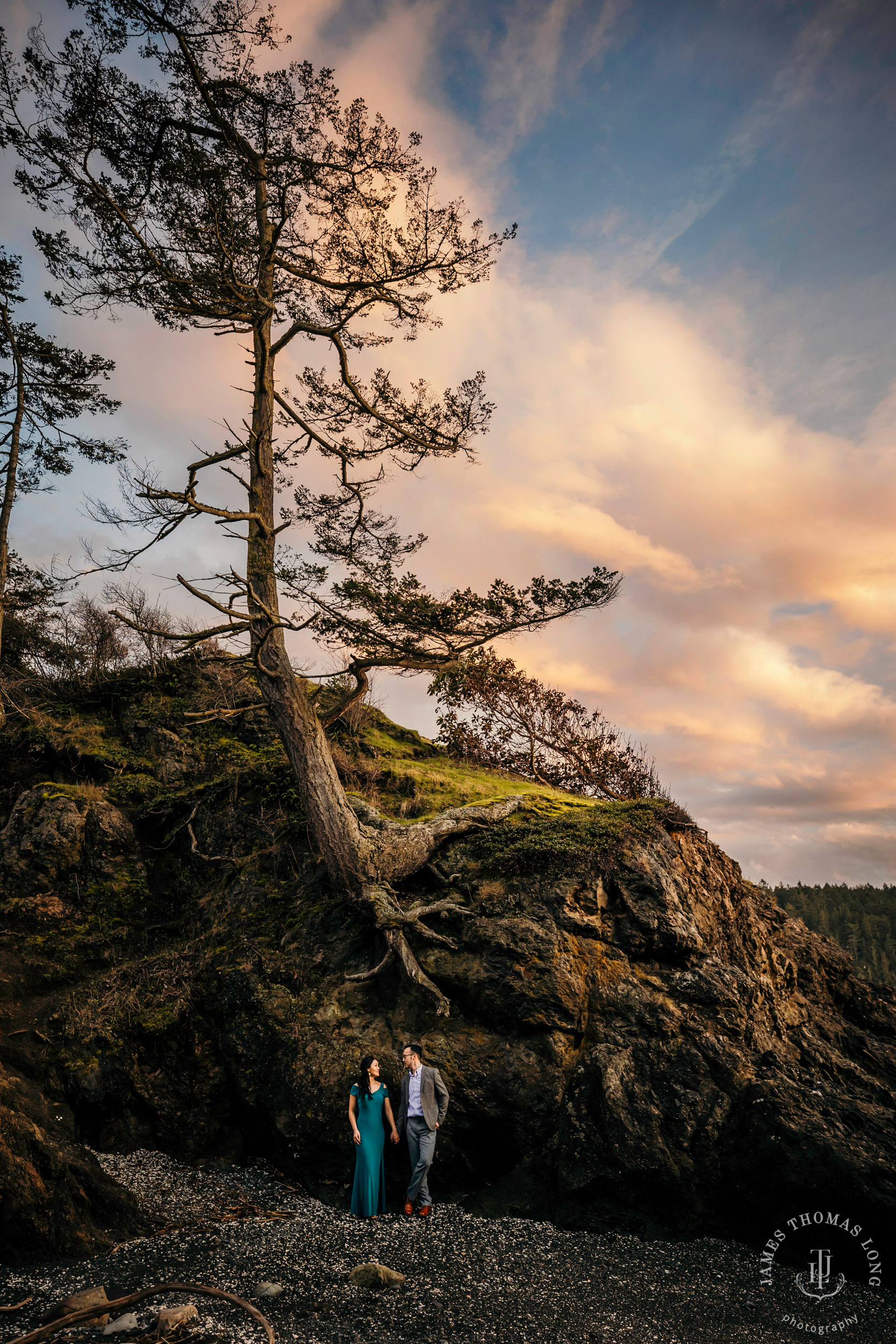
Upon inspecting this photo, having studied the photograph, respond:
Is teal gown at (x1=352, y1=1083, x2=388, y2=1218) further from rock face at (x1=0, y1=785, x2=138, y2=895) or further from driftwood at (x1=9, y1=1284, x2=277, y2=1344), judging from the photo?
rock face at (x1=0, y1=785, x2=138, y2=895)

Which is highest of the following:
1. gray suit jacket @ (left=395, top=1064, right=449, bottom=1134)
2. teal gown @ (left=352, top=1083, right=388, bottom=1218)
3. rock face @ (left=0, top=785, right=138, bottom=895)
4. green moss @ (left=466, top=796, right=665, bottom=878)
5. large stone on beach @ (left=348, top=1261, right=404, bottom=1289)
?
green moss @ (left=466, top=796, right=665, bottom=878)

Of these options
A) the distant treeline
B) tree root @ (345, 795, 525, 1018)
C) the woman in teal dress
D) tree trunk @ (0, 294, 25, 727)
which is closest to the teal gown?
the woman in teal dress

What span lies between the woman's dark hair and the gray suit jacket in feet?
1.33

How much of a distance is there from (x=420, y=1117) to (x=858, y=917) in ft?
204

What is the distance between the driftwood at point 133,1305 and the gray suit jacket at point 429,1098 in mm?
2464

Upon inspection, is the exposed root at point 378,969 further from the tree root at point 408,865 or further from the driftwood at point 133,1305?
the driftwood at point 133,1305

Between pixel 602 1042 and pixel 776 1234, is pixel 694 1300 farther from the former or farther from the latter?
pixel 602 1042

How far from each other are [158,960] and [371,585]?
6444mm

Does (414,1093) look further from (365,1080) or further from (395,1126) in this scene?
(365,1080)

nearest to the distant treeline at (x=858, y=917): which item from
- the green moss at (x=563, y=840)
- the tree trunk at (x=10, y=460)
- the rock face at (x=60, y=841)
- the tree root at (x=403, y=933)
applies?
the green moss at (x=563, y=840)

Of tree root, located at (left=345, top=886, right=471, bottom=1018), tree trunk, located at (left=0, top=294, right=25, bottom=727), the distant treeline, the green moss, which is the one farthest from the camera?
the distant treeline

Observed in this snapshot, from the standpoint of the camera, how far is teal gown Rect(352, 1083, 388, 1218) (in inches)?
282

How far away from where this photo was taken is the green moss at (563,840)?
981cm

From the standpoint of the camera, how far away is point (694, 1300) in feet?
19.3
